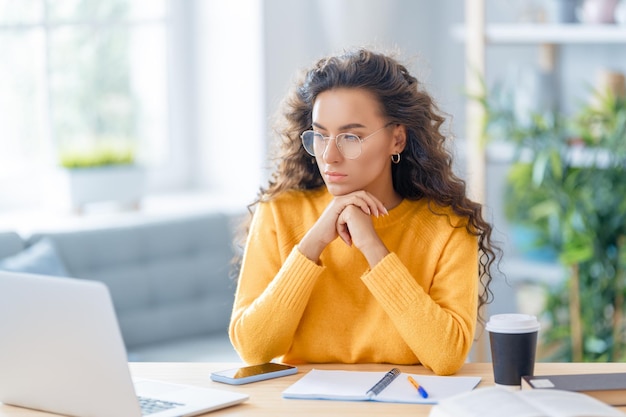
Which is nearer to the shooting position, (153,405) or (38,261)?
(153,405)

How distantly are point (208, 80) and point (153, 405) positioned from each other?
2649 millimetres

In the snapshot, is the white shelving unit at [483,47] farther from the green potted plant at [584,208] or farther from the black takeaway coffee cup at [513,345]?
the black takeaway coffee cup at [513,345]

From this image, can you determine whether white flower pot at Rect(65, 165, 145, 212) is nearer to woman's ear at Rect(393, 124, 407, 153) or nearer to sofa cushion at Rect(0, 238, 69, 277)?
sofa cushion at Rect(0, 238, 69, 277)

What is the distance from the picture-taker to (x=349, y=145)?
6.59 feet

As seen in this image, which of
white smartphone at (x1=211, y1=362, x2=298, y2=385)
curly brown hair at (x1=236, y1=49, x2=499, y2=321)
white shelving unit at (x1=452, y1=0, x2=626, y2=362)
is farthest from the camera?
white shelving unit at (x1=452, y1=0, x2=626, y2=362)

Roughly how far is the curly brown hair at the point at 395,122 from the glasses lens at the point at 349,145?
0.11m

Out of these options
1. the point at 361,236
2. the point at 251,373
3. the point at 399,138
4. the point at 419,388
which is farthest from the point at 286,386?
the point at 399,138

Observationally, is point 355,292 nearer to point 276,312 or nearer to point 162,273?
point 276,312

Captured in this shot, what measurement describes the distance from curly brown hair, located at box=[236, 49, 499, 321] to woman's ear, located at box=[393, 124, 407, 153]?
2cm

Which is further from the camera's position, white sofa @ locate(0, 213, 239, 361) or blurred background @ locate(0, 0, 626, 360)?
blurred background @ locate(0, 0, 626, 360)

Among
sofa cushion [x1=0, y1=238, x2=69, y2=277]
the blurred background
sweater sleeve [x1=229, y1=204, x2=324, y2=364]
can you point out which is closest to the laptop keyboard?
sweater sleeve [x1=229, y1=204, x2=324, y2=364]

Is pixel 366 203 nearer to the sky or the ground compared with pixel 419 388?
nearer to the sky

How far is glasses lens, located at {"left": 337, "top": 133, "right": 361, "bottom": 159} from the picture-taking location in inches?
78.7

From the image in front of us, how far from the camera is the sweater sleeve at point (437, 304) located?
1.91 m
